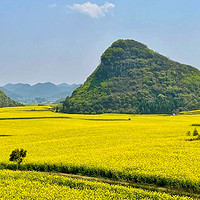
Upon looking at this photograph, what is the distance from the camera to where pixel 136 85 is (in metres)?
122

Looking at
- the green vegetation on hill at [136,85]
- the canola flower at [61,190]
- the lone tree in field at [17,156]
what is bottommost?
the canola flower at [61,190]

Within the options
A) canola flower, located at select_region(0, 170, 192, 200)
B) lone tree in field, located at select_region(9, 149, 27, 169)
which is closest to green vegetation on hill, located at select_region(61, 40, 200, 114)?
lone tree in field, located at select_region(9, 149, 27, 169)

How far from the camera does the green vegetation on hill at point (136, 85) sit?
10706cm

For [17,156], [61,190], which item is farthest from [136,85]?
[61,190]

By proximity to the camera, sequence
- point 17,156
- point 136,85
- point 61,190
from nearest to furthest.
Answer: point 61,190
point 17,156
point 136,85

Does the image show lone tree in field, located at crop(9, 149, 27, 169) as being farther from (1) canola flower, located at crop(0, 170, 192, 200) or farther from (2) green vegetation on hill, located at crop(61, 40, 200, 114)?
(2) green vegetation on hill, located at crop(61, 40, 200, 114)

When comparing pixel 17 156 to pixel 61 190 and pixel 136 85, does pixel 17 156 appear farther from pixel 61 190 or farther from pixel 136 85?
pixel 136 85

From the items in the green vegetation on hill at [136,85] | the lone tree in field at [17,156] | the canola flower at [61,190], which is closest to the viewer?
the canola flower at [61,190]

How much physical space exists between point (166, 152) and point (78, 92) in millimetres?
101144

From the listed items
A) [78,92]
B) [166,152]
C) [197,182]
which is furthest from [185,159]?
[78,92]

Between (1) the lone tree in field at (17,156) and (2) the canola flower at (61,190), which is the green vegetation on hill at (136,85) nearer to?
(1) the lone tree in field at (17,156)

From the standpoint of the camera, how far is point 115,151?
84.4 feet

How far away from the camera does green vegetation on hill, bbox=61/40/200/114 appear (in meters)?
107

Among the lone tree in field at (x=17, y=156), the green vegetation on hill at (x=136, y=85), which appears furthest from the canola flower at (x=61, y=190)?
the green vegetation on hill at (x=136, y=85)
